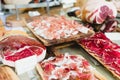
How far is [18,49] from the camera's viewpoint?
3.54 feet

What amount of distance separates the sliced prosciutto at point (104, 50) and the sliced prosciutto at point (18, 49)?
0.27 metres

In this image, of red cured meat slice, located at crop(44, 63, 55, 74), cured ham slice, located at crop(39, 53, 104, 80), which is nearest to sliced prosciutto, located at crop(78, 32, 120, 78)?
cured ham slice, located at crop(39, 53, 104, 80)

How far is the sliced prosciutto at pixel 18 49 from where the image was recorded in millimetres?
1020

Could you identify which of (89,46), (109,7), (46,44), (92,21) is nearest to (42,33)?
(46,44)

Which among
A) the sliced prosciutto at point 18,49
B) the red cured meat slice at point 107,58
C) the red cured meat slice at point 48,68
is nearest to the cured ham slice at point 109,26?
the red cured meat slice at point 107,58

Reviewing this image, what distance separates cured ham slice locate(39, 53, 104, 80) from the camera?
0.87 meters

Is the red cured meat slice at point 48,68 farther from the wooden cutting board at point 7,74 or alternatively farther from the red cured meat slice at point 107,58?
the red cured meat slice at point 107,58

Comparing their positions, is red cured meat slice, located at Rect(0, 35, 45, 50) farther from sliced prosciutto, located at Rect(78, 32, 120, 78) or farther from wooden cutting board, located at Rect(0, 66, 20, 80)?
sliced prosciutto, located at Rect(78, 32, 120, 78)

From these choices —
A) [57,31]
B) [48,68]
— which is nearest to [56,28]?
[57,31]

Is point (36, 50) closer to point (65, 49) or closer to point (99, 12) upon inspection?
point (65, 49)

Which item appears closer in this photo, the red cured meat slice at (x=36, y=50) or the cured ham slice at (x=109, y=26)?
the red cured meat slice at (x=36, y=50)

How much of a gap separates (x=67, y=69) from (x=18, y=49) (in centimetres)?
32

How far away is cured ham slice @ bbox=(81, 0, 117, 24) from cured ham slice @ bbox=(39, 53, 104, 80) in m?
0.54

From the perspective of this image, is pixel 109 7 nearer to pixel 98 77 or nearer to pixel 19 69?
pixel 98 77
